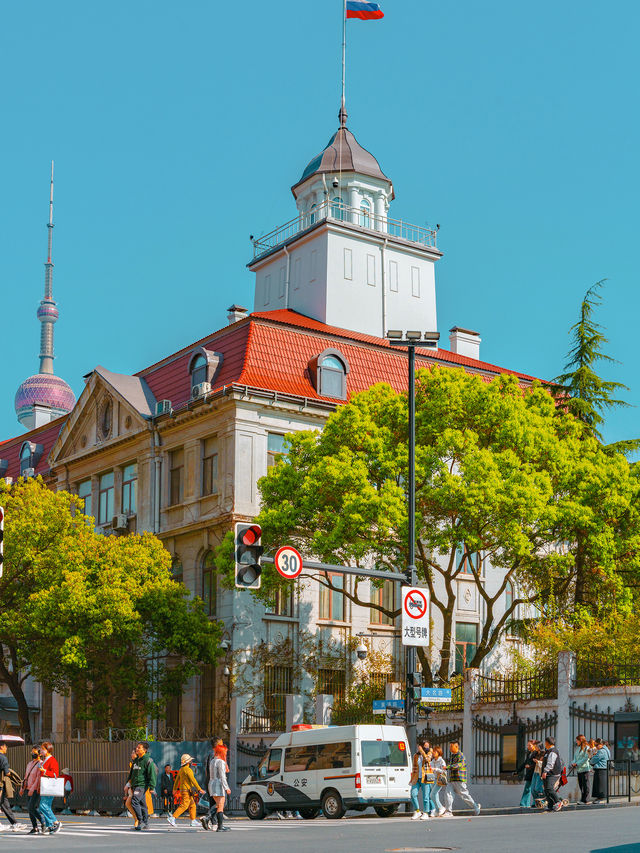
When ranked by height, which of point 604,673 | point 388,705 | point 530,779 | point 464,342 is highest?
point 464,342

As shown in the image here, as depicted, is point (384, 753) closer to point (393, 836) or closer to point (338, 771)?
point (338, 771)

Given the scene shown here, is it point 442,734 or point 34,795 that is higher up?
point 442,734

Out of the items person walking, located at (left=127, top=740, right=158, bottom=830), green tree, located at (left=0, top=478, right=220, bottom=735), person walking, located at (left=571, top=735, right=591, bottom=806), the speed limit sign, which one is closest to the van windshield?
person walking, located at (left=571, top=735, right=591, bottom=806)

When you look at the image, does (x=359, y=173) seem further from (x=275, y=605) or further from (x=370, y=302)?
(x=275, y=605)

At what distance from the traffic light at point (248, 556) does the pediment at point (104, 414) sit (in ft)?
97.0

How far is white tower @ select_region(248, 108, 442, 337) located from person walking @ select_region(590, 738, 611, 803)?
33927 millimetres

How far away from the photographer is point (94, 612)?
3969 cm

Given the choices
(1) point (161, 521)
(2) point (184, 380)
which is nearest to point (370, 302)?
(2) point (184, 380)

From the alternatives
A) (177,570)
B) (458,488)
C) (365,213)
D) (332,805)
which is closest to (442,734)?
(332,805)

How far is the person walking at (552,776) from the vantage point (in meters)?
26.3

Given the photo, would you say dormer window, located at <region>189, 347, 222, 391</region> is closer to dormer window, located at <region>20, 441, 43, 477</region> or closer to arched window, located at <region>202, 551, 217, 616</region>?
arched window, located at <region>202, 551, 217, 616</region>

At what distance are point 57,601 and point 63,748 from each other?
548 centimetres

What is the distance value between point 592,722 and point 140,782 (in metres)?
10.4

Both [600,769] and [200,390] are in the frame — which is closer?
[600,769]
